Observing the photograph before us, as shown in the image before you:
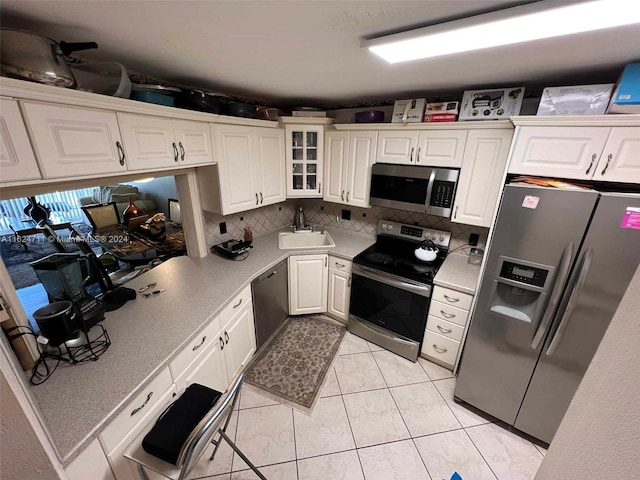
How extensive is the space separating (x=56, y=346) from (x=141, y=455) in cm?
67

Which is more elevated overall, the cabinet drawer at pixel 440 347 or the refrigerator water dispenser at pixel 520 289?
the refrigerator water dispenser at pixel 520 289

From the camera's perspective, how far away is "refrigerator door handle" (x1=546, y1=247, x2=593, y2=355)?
135 centimetres

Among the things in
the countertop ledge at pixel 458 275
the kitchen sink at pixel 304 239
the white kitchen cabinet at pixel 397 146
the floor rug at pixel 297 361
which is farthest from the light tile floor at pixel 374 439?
the white kitchen cabinet at pixel 397 146

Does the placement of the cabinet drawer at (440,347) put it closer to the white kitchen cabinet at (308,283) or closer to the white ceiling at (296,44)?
the white kitchen cabinet at (308,283)

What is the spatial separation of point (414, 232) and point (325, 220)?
44.9 inches

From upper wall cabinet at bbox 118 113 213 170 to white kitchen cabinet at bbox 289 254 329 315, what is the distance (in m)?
1.30

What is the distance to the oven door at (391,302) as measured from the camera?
2221 mm

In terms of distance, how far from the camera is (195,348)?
1.52 meters

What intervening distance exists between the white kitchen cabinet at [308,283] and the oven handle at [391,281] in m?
0.38

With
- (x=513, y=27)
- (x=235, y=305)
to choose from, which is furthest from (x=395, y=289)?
(x=513, y=27)

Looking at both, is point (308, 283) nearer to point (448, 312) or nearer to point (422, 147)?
point (448, 312)

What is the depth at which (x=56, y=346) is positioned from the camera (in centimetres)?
125

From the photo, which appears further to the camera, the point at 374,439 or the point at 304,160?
the point at 304,160

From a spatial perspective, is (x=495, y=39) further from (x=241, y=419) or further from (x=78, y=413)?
(x=241, y=419)
